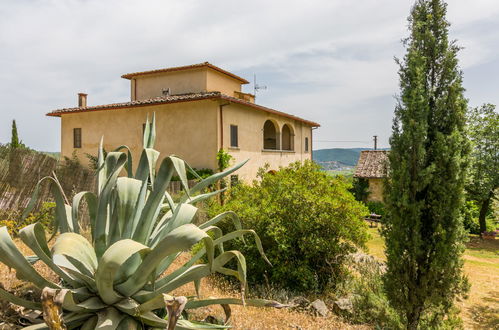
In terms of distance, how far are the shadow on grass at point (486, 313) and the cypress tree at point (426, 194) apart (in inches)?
107

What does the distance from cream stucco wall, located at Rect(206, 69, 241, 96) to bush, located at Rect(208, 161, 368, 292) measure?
13.6 meters

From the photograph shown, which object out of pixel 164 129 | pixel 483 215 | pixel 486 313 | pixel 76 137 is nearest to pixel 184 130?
pixel 164 129

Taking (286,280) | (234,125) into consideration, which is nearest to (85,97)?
(234,125)

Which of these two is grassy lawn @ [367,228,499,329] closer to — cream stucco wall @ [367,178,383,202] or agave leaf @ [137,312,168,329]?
agave leaf @ [137,312,168,329]

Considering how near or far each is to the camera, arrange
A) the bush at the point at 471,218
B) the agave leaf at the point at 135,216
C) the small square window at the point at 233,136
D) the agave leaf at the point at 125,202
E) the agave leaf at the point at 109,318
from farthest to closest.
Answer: the bush at the point at 471,218
the small square window at the point at 233,136
the agave leaf at the point at 135,216
the agave leaf at the point at 125,202
the agave leaf at the point at 109,318

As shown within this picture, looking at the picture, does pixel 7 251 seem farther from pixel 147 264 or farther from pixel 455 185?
pixel 455 185

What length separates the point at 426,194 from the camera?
6.14 m

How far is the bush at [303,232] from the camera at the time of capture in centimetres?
835

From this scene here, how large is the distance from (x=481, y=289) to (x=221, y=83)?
17409 millimetres

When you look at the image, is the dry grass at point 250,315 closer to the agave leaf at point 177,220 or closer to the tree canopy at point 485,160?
the agave leaf at point 177,220

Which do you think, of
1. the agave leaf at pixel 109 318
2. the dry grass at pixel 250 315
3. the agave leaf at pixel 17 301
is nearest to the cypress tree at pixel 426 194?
the dry grass at pixel 250 315

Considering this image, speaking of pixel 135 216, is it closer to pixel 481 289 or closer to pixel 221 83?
pixel 481 289

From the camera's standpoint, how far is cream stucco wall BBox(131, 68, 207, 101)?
21.0 m

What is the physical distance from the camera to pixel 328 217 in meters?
8.30
